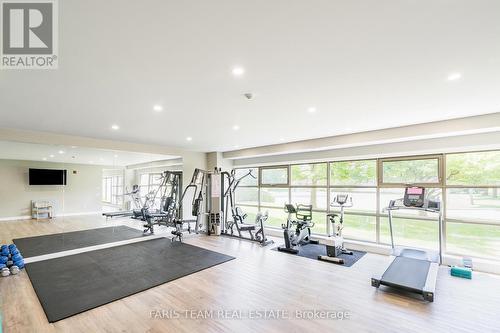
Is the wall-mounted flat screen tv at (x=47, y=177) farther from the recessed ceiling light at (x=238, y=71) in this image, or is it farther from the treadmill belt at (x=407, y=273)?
Result: the treadmill belt at (x=407, y=273)

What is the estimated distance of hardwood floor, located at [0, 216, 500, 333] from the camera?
8.76 ft

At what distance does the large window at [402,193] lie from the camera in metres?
4.50

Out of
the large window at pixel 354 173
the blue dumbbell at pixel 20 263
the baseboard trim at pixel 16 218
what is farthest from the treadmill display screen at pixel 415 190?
the baseboard trim at pixel 16 218

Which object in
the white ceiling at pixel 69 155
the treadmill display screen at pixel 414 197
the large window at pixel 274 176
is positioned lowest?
the treadmill display screen at pixel 414 197

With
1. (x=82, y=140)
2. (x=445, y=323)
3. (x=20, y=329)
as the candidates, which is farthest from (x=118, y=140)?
(x=445, y=323)

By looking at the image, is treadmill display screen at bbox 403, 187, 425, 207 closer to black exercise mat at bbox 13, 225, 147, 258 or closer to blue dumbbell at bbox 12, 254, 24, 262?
black exercise mat at bbox 13, 225, 147, 258

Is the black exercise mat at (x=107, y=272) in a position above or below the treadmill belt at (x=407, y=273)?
below

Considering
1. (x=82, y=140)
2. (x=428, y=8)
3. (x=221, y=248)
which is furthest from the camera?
(x=221, y=248)

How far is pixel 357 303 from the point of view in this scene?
125 inches

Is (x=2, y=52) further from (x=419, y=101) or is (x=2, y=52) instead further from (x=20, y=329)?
(x=419, y=101)

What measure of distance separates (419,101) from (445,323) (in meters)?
2.89

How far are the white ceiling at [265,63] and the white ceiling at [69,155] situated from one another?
0.90 metres

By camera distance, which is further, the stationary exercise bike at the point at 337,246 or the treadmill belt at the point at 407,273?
the stationary exercise bike at the point at 337,246

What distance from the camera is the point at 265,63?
2.21m
